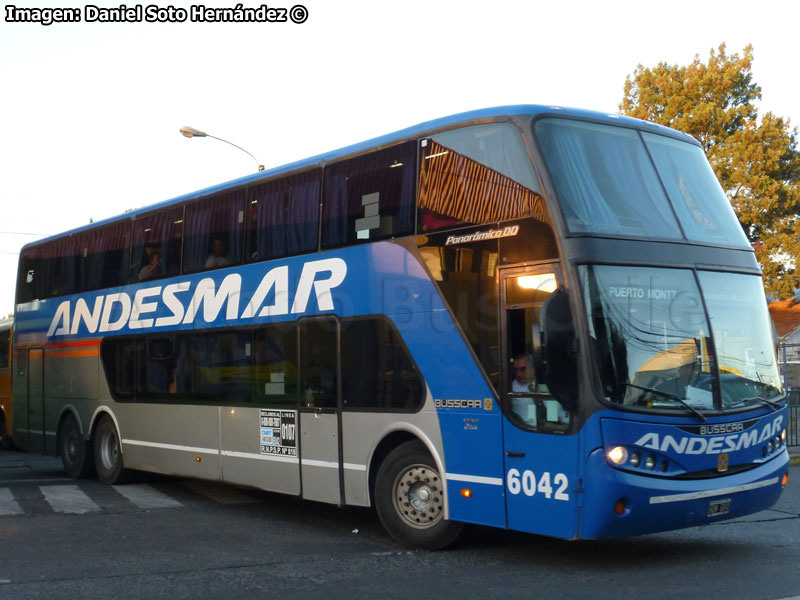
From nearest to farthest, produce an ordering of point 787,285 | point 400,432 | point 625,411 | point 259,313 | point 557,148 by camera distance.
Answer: point 625,411 < point 557,148 < point 400,432 < point 259,313 < point 787,285

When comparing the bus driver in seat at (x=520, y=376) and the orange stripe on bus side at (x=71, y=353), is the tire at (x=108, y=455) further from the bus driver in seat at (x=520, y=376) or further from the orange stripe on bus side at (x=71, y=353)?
the bus driver in seat at (x=520, y=376)

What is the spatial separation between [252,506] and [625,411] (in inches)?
246

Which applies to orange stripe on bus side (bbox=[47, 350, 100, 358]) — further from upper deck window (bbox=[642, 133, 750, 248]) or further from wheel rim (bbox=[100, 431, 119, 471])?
upper deck window (bbox=[642, 133, 750, 248])

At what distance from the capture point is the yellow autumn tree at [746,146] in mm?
32312

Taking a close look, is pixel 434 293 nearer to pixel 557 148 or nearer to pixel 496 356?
pixel 496 356

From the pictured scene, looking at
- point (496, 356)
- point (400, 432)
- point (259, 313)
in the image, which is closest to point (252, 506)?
point (259, 313)

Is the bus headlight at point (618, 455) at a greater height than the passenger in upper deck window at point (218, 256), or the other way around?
the passenger in upper deck window at point (218, 256)

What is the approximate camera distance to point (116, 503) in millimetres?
12414

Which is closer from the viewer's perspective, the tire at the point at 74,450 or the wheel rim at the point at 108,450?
the wheel rim at the point at 108,450

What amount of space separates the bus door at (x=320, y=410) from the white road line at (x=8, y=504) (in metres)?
3.68

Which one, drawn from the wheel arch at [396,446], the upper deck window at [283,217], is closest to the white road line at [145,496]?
the upper deck window at [283,217]

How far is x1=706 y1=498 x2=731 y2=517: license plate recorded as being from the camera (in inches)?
309

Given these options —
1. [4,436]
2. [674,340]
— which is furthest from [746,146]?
[674,340]

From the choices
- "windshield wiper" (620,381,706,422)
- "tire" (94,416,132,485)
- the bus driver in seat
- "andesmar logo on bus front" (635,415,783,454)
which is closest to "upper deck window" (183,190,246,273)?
"tire" (94,416,132,485)
